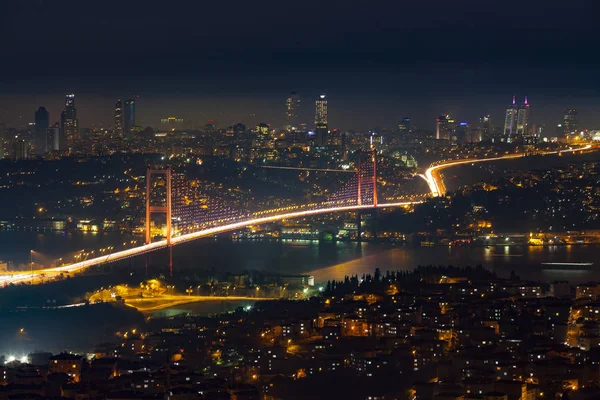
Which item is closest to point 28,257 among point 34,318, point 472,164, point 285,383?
point 34,318

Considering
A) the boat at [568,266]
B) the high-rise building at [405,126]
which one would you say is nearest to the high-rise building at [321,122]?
the high-rise building at [405,126]

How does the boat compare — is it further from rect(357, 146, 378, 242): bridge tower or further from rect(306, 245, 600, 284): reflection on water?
rect(357, 146, 378, 242): bridge tower

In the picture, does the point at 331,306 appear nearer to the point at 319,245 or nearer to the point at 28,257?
the point at 28,257

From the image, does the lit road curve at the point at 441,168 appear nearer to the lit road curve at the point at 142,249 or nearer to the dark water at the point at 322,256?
the lit road curve at the point at 142,249

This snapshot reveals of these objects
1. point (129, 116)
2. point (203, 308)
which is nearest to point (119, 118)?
point (129, 116)

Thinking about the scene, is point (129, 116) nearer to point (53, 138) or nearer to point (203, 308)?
point (53, 138)
